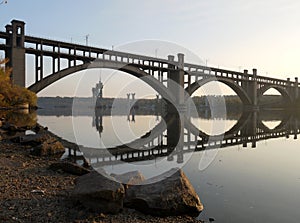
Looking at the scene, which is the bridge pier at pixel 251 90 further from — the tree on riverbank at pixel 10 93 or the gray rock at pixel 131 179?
the gray rock at pixel 131 179

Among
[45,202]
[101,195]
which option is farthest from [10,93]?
[101,195]

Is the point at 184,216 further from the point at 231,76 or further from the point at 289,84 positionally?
the point at 289,84

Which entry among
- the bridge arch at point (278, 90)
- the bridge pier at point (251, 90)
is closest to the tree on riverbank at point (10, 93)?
the bridge pier at point (251, 90)

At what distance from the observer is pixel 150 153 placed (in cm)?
1298

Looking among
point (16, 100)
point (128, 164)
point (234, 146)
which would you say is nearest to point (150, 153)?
point (128, 164)

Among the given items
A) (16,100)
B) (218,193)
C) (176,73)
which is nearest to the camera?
(218,193)

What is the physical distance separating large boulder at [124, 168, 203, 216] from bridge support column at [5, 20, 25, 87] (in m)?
38.0

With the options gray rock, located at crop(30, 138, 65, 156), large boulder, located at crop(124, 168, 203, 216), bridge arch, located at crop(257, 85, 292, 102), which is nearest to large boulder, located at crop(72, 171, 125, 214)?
large boulder, located at crop(124, 168, 203, 216)

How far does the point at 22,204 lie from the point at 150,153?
8.05 m

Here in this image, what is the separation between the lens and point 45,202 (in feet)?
18.1

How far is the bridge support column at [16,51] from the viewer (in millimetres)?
38469

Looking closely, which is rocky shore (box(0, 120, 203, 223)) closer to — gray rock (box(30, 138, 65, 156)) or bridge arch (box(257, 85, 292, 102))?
gray rock (box(30, 138, 65, 156))

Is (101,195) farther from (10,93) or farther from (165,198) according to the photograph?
(10,93)

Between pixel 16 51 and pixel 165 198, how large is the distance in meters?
38.7
